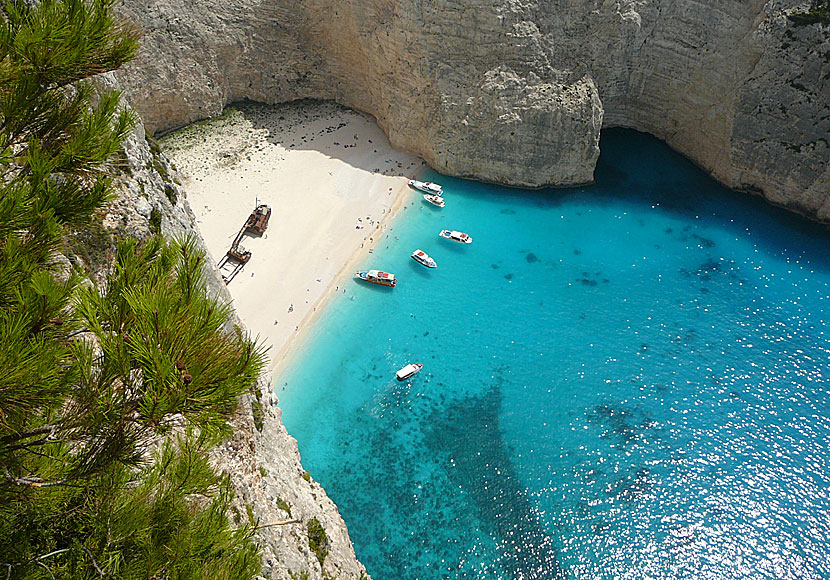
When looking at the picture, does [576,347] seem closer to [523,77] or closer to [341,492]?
[341,492]

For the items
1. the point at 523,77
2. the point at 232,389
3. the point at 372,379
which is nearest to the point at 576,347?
→ the point at 372,379

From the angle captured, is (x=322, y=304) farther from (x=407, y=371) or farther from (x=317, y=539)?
(x=317, y=539)

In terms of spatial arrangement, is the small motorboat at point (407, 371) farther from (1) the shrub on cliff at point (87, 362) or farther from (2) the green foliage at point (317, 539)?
(1) the shrub on cliff at point (87, 362)

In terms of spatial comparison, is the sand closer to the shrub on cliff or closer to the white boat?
the white boat

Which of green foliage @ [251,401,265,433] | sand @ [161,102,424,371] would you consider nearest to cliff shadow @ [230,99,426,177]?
sand @ [161,102,424,371]

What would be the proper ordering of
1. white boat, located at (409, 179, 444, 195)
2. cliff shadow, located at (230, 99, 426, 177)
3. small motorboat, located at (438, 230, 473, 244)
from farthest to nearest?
cliff shadow, located at (230, 99, 426, 177)
white boat, located at (409, 179, 444, 195)
small motorboat, located at (438, 230, 473, 244)

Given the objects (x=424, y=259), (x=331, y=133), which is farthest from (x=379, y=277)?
(x=331, y=133)
